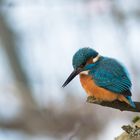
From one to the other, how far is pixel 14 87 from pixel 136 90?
1.49 metres

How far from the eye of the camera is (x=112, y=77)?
2195mm

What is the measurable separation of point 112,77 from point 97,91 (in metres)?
0.06

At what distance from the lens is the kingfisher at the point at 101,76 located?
2086 millimetres

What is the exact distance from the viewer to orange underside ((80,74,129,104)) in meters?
2.09

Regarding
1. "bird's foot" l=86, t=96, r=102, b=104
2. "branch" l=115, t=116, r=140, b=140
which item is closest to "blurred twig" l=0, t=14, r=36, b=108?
"bird's foot" l=86, t=96, r=102, b=104

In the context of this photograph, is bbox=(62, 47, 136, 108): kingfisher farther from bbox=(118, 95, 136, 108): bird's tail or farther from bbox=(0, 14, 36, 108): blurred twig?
bbox=(0, 14, 36, 108): blurred twig

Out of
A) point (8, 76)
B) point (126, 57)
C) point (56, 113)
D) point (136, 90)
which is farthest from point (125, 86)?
point (8, 76)

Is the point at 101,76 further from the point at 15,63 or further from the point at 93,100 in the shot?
the point at 15,63

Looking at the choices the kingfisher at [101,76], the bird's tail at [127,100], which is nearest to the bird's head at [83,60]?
the kingfisher at [101,76]

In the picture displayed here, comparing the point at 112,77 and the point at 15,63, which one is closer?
the point at 112,77

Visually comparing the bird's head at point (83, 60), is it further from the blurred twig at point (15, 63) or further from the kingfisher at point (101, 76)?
the blurred twig at point (15, 63)

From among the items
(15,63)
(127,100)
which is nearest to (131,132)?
(127,100)

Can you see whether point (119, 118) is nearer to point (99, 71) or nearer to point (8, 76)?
point (8, 76)

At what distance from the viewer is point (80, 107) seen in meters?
4.28
